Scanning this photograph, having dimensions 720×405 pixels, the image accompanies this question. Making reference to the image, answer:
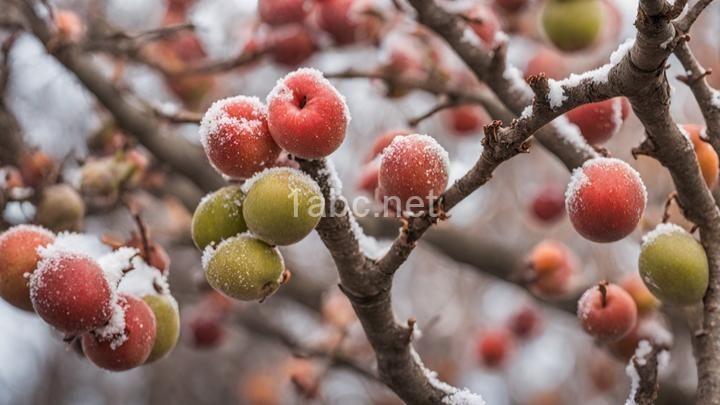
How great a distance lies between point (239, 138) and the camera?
126cm

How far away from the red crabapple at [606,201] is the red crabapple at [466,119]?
144 cm

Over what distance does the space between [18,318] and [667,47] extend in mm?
5147

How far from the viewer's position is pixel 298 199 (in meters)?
1.21

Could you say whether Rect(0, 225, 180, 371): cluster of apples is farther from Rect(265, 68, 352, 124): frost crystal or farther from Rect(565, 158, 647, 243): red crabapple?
Rect(565, 158, 647, 243): red crabapple

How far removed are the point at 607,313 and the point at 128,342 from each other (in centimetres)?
84

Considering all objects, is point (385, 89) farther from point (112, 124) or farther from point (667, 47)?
point (667, 47)

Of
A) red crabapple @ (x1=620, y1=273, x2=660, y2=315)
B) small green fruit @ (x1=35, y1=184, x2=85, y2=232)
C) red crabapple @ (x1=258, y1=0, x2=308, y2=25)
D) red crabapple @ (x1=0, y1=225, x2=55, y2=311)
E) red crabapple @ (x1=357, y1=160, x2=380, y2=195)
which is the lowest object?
red crabapple @ (x1=620, y1=273, x2=660, y2=315)

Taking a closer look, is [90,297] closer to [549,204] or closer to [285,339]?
[285,339]

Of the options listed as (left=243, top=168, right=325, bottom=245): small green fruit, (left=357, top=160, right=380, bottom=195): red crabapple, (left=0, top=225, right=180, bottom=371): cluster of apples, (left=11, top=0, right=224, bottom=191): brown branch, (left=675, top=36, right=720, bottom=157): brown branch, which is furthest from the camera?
(left=11, top=0, right=224, bottom=191): brown branch

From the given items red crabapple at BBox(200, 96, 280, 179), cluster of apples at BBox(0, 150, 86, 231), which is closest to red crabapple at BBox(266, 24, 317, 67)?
cluster of apples at BBox(0, 150, 86, 231)

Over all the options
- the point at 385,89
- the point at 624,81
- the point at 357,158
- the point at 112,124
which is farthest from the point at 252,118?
the point at 357,158

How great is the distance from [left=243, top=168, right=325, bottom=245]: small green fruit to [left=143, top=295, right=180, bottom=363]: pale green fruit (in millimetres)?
323

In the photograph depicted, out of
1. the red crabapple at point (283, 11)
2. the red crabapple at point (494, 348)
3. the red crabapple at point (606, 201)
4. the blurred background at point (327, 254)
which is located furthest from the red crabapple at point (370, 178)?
the red crabapple at point (494, 348)

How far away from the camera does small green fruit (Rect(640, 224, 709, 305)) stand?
137cm
